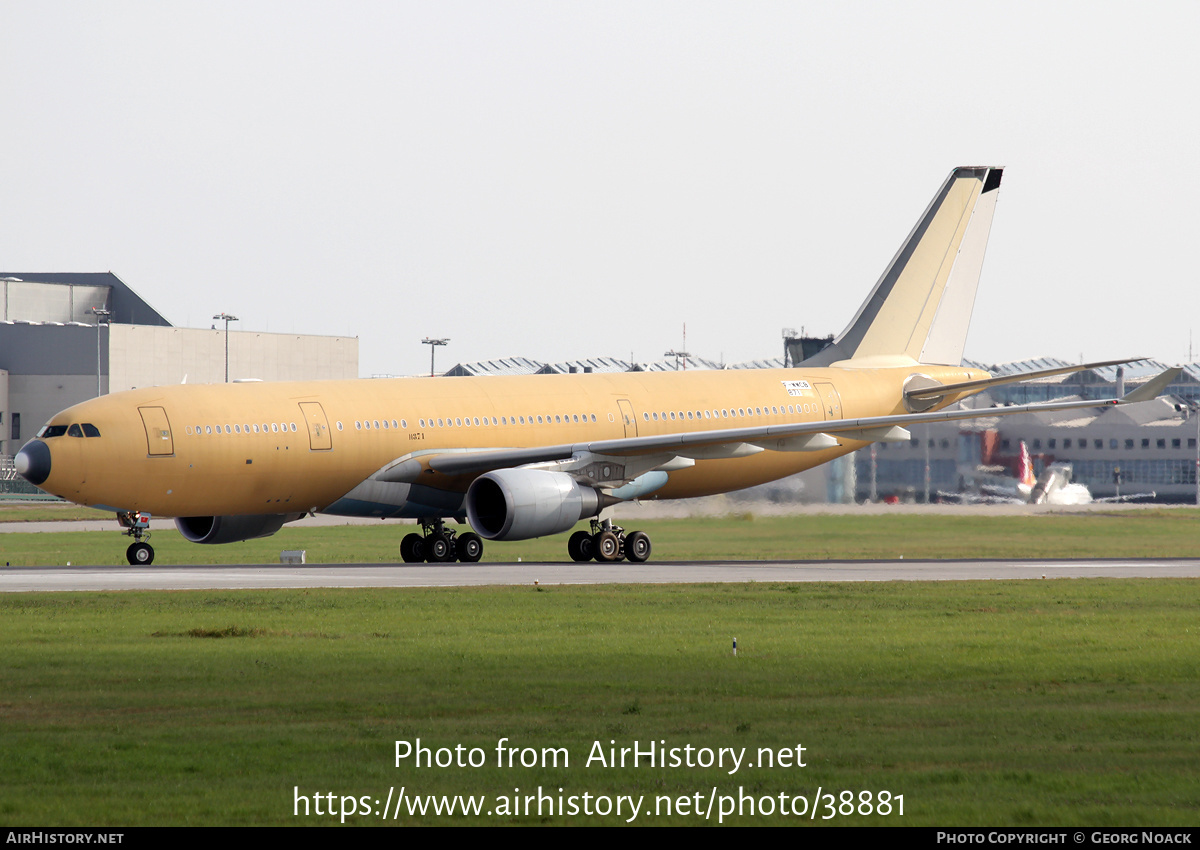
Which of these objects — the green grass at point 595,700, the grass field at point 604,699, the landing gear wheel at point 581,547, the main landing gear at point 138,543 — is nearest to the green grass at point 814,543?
the landing gear wheel at point 581,547

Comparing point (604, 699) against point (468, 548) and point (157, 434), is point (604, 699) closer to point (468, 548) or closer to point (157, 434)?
point (157, 434)

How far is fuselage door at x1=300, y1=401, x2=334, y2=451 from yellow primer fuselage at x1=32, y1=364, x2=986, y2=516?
0.08 ft

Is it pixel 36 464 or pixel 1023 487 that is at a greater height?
pixel 36 464

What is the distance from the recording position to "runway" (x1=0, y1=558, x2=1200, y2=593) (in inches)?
1148

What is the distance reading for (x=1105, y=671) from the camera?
1711 cm

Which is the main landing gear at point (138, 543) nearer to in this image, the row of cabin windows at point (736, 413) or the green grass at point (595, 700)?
the green grass at point (595, 700)

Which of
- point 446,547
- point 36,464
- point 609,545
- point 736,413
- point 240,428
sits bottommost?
point 446,547

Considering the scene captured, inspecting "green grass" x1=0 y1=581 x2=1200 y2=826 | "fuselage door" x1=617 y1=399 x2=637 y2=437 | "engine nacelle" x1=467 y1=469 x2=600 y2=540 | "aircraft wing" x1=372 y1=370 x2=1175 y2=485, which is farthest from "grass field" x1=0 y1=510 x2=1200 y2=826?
"fuselage door" x1=617 y1=399 x2=637 y2=437

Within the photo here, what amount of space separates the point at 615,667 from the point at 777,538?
2701 cm

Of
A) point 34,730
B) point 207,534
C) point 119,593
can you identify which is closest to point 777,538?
point 207,534

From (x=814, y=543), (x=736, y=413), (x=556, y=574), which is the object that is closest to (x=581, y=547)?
(x=556, y=574)

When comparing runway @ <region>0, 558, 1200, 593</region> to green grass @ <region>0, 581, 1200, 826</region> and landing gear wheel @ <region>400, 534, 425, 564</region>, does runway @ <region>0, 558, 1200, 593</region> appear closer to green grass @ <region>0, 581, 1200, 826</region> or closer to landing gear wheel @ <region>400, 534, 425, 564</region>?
landing gear wheel @ <region>400, 534, 425, 564</region>

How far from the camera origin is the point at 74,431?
33750 mm

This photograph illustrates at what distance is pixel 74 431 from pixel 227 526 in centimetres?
499
